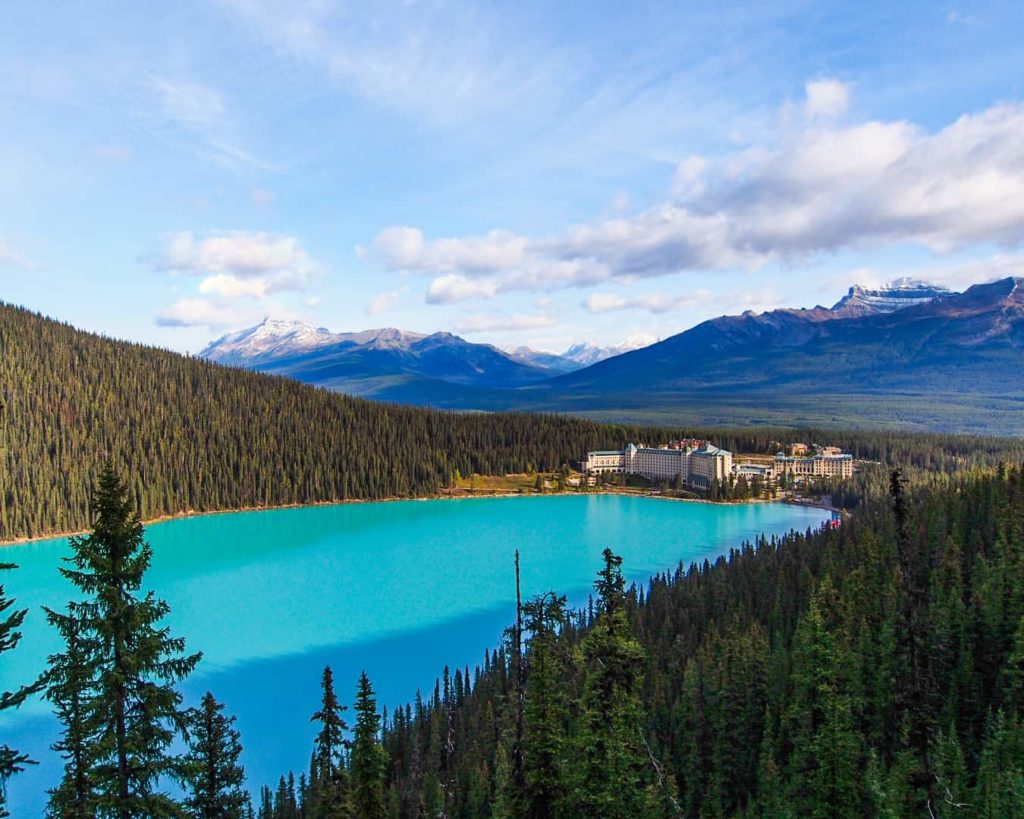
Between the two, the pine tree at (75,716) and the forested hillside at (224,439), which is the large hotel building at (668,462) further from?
the pine tree at (75,716)

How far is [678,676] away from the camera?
3391cm

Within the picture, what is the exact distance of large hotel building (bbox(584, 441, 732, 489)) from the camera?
129125 millimetres

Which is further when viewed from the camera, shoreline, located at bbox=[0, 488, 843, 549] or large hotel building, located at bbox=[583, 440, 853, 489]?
large hotel building, located at bbox=[583, 440, 853, 489]

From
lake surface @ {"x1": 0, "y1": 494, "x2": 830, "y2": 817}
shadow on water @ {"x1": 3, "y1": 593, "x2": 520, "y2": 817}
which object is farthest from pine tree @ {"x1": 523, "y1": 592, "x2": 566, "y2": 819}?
lake surface @ {"x1": 0, "y1": 494, "x2": 830, "y2": 817}

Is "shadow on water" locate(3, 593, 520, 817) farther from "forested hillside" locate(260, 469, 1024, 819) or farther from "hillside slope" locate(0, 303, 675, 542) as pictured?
"hillside slope" locate(0, 303, 675, 542)

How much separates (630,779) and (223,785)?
864 cm

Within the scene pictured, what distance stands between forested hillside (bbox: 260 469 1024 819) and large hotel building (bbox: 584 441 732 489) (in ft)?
261

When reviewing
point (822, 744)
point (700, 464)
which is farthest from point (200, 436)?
point (822, 744)

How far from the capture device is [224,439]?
120 meters

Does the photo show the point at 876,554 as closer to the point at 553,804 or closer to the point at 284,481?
the point at 553,804

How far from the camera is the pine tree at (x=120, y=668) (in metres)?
10.3

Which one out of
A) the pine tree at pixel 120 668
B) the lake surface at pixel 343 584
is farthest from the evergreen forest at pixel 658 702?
the lake surface at pixel 343 584

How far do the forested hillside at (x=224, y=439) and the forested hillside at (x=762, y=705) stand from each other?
260ft

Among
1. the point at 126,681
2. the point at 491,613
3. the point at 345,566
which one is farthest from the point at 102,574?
the point at 345,566
